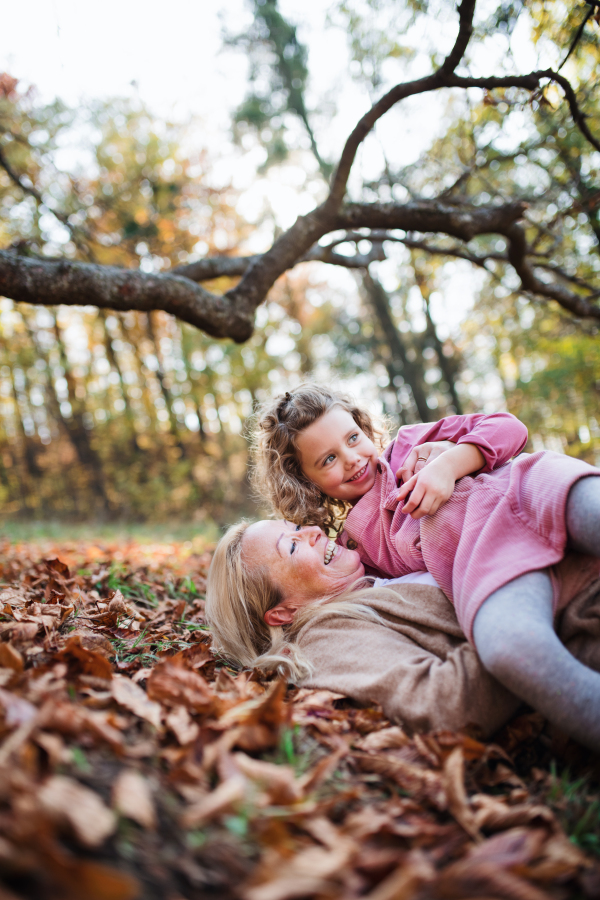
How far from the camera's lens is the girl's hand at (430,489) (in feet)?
7.49

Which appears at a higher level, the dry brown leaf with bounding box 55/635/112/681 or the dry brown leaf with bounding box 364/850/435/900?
the dry brown leaf with bounding box 55/635/112/681

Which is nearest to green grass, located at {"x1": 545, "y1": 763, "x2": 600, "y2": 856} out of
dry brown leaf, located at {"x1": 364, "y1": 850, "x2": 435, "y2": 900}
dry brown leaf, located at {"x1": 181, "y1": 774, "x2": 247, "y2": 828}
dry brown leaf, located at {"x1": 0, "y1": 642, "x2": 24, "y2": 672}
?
dry brown leaf, located at {"x1": 364, "y1": 850, "x2": 435, "y2": 900}

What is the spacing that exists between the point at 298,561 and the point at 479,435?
41.9 inches

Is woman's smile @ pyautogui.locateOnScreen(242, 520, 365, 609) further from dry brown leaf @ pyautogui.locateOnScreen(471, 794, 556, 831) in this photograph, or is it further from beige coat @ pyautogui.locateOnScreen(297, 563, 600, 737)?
dry brown leaf @ pyautogui.locateOnScreen(471, 794, 556, 831)

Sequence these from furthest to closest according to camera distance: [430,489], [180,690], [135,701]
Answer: [430,489], [180,690], [135,701]

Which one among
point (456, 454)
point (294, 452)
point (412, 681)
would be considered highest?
point (294, 452)

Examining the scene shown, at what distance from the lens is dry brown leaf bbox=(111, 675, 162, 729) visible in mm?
1533

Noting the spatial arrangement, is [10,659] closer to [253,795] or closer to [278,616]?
[253,795]

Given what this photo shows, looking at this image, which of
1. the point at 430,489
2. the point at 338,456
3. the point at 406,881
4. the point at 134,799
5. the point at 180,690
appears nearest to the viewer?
the point at 406,881

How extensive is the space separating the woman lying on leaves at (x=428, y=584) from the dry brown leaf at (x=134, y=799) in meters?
1.03

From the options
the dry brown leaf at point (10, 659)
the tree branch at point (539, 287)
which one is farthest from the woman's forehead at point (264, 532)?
the tree branch at point (539, 287)

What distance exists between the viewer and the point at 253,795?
1.22m

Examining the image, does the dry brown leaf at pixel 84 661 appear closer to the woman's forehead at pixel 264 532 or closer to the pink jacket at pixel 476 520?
the woman's forehead at pixel 264 532

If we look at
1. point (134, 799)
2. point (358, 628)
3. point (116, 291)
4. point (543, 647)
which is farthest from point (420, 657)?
point (116, 291)
